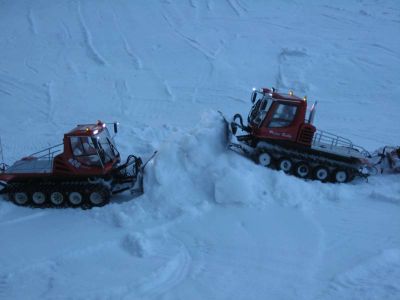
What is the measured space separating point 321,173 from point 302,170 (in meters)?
0.45

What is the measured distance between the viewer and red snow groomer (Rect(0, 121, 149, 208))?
29.6 ft

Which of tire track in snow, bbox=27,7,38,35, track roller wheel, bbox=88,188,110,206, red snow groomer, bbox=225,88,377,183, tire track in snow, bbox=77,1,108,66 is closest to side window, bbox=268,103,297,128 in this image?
red snow groomer, bbox=225,88,377,183

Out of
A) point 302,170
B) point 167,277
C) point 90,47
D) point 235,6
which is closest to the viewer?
point 167,277

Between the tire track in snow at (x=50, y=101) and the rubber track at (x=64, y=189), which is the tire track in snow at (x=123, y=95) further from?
the rubber track at (x=64, y=189)

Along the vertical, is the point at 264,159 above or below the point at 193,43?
below

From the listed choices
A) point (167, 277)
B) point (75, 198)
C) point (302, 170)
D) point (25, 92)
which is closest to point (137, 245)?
point (167, 277)

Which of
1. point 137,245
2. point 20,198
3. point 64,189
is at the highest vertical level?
point 64,189

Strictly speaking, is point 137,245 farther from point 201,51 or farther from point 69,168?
point 201,51

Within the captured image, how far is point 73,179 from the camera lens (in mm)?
9203

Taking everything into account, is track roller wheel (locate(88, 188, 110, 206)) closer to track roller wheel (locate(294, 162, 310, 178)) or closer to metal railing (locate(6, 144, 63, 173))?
metal railing (locate(6, 144, 63, 173))

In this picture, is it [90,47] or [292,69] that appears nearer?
[292,69]

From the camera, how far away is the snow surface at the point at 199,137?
272 inches

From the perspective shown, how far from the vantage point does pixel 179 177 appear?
29.8 feet

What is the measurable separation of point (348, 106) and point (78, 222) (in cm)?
1167
